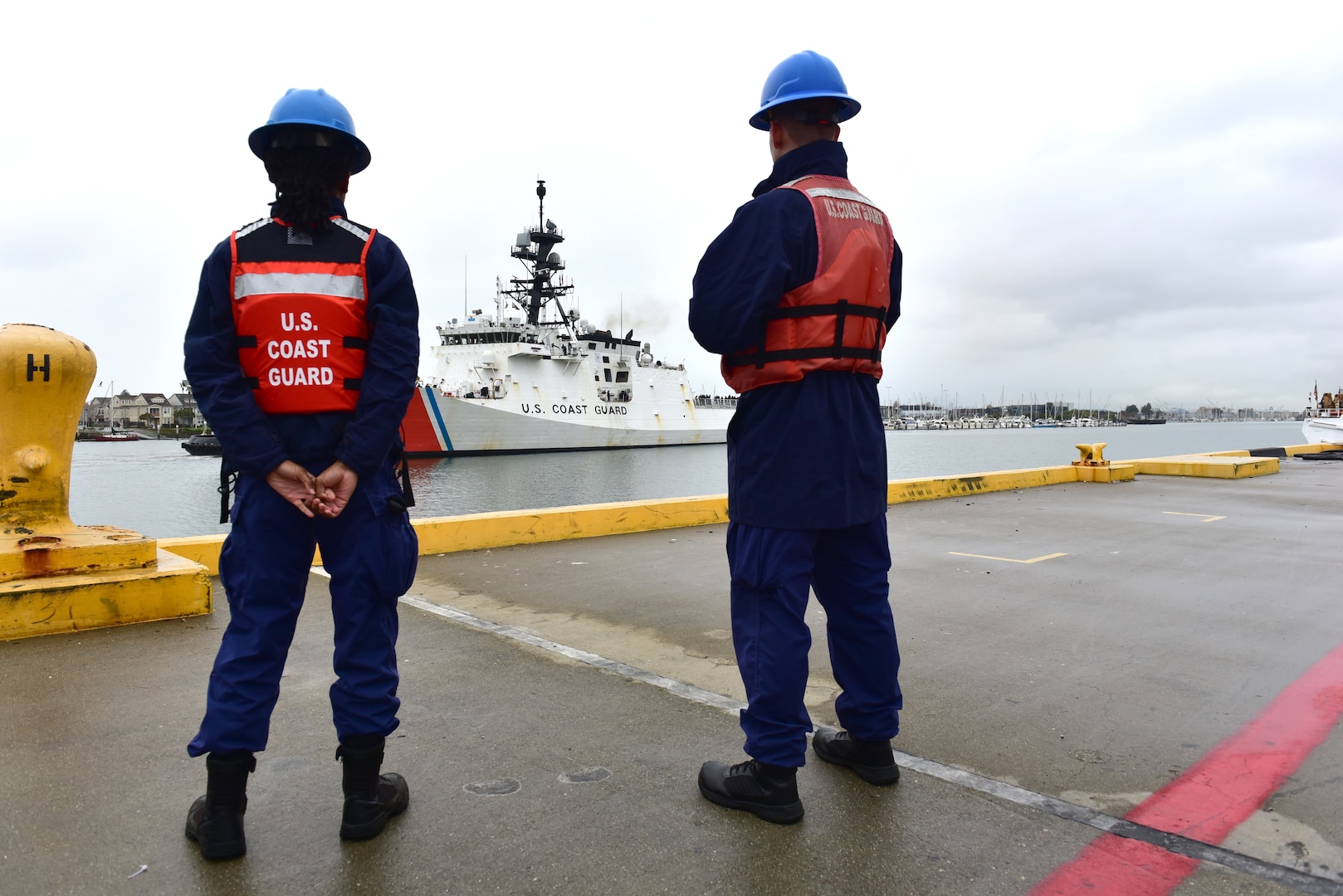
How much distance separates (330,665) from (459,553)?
2.52 m

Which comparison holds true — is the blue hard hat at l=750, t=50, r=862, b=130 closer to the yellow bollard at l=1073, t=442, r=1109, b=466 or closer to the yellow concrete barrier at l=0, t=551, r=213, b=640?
the yellow concrete barrier at l=0, t=551, r=213, b=640

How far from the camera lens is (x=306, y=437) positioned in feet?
6.58

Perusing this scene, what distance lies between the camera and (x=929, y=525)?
7.25 m

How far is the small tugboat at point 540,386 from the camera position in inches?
1563

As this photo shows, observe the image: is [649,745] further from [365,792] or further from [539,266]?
[539,266]

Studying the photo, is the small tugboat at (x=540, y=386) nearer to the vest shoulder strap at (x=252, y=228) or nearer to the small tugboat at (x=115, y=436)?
the vest shoulder strap at (x=252, y=228)

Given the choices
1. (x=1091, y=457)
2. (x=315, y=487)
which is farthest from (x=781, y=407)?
(x=1091, y=457)

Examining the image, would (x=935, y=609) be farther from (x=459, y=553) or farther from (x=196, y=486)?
(x=196, y=486)

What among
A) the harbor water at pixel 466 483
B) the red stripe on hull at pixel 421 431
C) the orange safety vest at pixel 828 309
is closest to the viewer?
the orange safety vest at pixel 828 309

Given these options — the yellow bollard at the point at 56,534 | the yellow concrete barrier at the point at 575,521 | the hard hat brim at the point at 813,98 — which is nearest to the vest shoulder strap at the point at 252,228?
the hard hat brim at the point at 813,98

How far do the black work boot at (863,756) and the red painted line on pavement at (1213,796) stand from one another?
50 cm

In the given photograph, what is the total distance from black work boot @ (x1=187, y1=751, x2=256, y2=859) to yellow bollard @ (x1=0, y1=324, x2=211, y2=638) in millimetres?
2203

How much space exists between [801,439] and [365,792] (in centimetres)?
139

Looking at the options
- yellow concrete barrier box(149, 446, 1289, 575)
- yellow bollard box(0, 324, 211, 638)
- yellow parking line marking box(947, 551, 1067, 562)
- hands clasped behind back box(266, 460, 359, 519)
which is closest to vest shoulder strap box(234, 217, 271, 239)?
hands clasped behind back box(266, 460, 359, 519)
